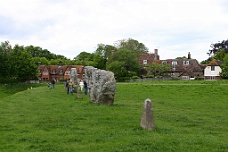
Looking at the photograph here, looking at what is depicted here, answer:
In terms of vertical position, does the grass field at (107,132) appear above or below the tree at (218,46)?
below

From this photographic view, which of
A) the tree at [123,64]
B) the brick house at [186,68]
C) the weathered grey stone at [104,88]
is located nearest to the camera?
the weathered grey stone at [104,88]

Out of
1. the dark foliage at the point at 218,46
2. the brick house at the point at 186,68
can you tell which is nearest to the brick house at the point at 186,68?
the brick house at the point at 186,68

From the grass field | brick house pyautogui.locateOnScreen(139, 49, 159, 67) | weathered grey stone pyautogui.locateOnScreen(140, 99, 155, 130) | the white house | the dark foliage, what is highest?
the dark foliage

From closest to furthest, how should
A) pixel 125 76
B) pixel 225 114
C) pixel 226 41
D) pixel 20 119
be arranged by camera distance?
pixel 20 119
pixel 225 114
pixel 125 76
pixel 226 41

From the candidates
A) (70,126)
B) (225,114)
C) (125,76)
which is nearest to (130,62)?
(125,76)

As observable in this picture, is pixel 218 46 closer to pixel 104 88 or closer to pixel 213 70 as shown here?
pixel 213 70

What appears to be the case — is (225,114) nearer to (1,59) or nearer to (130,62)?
(130,62)

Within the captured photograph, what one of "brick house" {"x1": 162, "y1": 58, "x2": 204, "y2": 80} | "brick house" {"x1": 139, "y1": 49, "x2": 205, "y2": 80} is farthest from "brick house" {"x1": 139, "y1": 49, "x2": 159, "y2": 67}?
"brick house" {"x1": 162, "y1": 58, "x2": 204, "y2": 80}

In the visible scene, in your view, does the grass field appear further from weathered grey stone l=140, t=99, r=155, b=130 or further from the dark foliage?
the dark foliage

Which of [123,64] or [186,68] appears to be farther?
[186,68]

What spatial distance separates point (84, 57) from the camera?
15962 cm

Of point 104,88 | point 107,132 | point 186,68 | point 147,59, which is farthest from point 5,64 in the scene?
point 107,132

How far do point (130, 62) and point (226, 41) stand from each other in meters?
51.5

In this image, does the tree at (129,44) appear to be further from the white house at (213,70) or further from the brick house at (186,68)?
the white house at (213,70)
